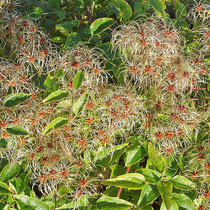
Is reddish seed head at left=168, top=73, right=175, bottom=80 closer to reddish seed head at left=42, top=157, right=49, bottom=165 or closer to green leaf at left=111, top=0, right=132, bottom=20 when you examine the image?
green leaf at left=111, top=0, right=132, bottom=20

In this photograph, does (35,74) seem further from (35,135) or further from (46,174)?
(46,174)

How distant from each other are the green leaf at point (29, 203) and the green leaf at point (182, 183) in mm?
514

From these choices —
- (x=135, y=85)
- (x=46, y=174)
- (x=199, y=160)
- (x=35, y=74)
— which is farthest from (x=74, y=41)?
(x=199, y=160)

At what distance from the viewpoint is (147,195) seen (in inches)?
51.4

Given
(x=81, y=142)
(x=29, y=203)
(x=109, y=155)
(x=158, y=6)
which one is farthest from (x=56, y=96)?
(x=158, y=6)

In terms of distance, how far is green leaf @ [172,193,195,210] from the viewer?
1.33 metres

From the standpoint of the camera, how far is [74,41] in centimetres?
150

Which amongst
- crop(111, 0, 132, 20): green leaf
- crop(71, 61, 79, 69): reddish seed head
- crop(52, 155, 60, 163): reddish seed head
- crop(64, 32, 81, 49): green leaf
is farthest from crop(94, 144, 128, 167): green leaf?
crop(111, 0, 132, 20): green leaf

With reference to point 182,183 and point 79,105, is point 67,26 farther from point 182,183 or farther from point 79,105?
point 182,183

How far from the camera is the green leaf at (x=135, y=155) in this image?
53.5 inches

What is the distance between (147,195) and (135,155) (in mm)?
167

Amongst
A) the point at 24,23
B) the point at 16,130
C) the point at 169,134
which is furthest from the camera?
the point at 24,23

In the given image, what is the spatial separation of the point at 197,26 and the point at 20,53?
2.82 feet

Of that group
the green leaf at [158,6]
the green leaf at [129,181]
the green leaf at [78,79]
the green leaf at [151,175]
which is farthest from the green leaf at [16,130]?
the green leaf at [158,6]
